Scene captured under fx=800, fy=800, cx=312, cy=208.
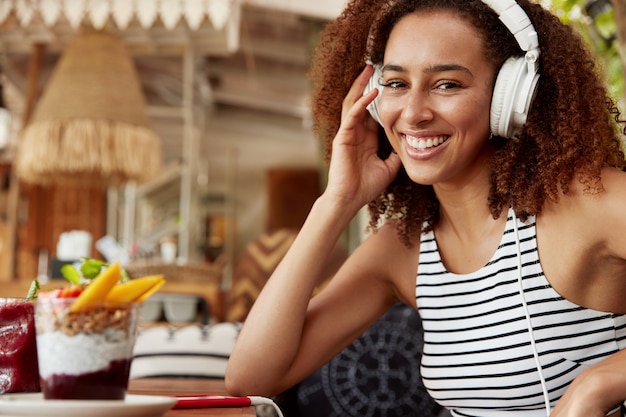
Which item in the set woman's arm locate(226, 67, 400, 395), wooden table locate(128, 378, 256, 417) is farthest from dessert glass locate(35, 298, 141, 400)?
woman's arm locate(226, 67, 400, 395)

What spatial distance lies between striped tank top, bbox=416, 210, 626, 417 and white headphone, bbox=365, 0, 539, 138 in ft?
0.64

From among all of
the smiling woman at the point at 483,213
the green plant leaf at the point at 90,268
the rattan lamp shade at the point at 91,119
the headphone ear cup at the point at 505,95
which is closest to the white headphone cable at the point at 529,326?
the smiling woman at the point at 483,213

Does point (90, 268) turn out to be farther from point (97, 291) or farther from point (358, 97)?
point (358, 97)

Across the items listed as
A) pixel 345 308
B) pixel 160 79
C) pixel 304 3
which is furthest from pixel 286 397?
pixel 160 79

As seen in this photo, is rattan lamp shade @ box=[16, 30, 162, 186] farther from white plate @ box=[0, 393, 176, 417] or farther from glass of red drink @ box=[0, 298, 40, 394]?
white plate @ box=[0, 393, 176, 417]

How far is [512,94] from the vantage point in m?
1.52

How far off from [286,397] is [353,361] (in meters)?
0.21

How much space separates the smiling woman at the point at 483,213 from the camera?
1.52 metres

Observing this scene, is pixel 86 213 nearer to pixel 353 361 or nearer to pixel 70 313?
pixel 353 361

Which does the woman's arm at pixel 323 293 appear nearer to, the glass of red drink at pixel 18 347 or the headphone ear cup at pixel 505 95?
the headphone ear cup at pixel 505 95

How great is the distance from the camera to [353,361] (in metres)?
A: 2.15

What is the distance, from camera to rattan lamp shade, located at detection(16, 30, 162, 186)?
14.8ft

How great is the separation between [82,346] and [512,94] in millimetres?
984

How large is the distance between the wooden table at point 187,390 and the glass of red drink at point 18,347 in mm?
200
